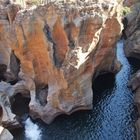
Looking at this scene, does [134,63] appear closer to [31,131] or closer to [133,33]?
[133,33]

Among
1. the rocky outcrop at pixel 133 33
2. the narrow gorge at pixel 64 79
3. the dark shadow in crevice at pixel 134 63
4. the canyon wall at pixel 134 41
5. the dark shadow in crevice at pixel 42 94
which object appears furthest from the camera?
the rocky outcrop at pixel 133 33

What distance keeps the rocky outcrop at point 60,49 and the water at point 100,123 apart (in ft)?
4.01

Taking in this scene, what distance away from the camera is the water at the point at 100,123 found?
111ft

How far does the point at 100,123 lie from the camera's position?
35.5 metres

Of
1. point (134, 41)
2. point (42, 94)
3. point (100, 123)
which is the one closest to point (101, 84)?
point (42, 94)

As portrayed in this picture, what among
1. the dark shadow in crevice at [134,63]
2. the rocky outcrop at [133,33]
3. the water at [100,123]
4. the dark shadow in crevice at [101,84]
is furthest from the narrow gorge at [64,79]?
the rocky outcrop at [133,33]

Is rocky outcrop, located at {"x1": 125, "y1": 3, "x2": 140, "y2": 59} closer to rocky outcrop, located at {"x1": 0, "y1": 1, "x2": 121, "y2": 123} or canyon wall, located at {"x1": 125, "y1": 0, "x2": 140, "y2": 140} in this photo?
canyon wall, located at {"x1": 125, "y1": 0, "x2": 140, "y2": 140}

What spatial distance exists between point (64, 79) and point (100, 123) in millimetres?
5684

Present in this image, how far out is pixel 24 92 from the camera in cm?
4125

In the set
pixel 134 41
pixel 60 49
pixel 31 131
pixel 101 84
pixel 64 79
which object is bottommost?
pixel 101 84

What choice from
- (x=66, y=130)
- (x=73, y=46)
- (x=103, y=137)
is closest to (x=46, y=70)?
(x=73, y=46)

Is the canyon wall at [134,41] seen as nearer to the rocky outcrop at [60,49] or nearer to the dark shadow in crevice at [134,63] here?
the dark shadow in crevice at [134,63]

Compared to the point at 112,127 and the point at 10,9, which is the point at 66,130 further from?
the point at 10,9

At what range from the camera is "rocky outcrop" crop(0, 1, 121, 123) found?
3647 centimetres
